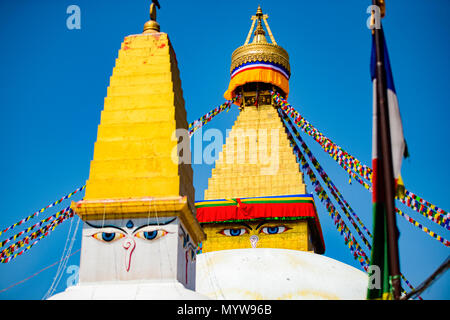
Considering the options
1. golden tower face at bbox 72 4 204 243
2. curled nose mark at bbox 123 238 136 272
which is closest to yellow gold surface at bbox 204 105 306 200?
golden tower face at bbox 72 4 204 243

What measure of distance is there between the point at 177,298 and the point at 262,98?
16449mm

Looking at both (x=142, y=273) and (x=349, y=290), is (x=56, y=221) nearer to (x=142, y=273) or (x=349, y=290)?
(x=142, y=273)

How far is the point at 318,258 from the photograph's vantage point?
57.3ft

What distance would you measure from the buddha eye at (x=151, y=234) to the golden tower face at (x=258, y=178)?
1058cm

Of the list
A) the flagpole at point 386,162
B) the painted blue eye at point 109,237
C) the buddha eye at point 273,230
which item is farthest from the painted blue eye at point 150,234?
the buddha eye at point 273,230

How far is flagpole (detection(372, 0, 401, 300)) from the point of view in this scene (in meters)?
7.43

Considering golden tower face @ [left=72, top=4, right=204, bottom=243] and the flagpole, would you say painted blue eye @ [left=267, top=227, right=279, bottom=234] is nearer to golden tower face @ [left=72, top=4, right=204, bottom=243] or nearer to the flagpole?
golden tower face @ [left=72, top=4, right=204, bottom=243]

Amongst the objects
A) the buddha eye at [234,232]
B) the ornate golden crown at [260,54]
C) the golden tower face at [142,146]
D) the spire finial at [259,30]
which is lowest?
the buddha eye at [234,232]

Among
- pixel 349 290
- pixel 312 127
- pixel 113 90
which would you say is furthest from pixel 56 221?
pixel 312 127

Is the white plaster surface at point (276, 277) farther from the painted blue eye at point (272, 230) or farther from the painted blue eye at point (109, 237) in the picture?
the painted blue eye at point (109, 237)

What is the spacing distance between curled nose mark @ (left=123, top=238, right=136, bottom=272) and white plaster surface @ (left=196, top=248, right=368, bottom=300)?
505 centimetres

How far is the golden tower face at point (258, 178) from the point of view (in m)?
20.8

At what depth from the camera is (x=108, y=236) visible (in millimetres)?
10477

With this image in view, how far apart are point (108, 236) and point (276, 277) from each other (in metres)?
6.26
